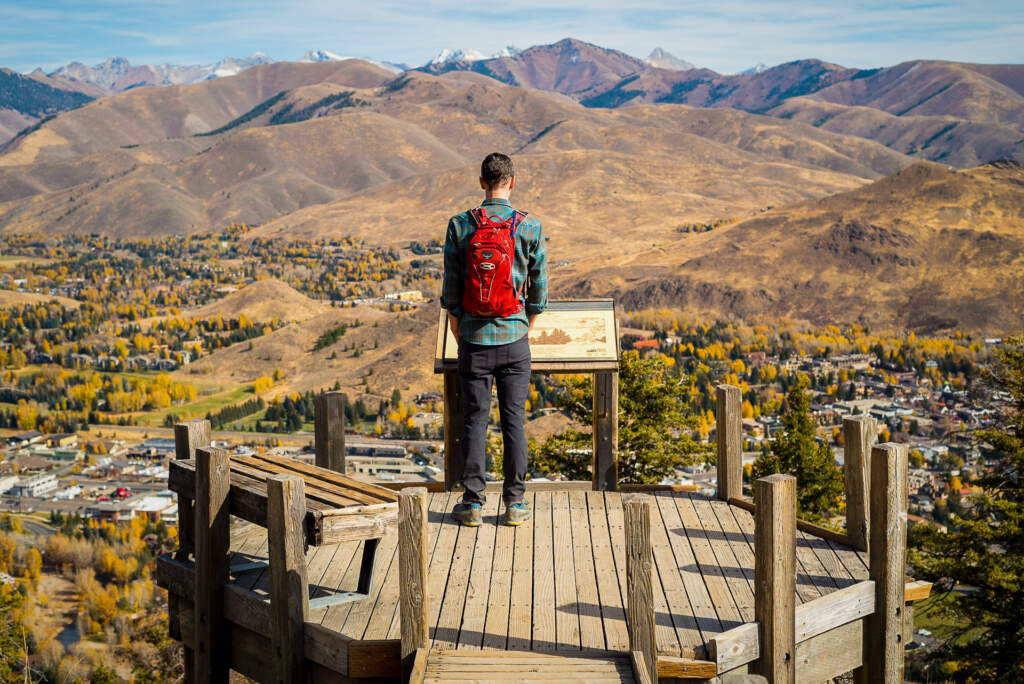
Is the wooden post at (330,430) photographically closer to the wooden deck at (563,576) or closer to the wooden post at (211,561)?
the wooden deck at (563,576)

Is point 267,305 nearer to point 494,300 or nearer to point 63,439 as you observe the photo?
point 63,439

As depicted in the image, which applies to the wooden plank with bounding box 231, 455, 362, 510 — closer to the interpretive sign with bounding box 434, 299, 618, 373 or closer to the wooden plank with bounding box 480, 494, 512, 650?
the wooden plank with bounding box 480, 494, 512, 650

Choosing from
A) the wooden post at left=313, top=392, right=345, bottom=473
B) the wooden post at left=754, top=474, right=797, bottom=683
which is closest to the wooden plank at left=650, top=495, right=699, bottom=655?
the wooden post at left=754, top=474, right=797, bottom=683

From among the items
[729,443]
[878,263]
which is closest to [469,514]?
[729,443]

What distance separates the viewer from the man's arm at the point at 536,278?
6582mm

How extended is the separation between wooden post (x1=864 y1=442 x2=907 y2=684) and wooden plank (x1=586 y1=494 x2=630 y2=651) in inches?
66.4

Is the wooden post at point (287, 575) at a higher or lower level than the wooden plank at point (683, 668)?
higher

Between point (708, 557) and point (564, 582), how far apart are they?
1239 millimetres

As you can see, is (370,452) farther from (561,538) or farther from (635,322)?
(561,538)

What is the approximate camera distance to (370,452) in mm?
61938

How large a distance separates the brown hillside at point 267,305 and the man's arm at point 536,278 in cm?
10058

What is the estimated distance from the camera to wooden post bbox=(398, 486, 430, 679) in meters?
4.97

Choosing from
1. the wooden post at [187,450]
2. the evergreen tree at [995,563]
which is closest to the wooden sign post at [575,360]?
the wooden post at [187,450]

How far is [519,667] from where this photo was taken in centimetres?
523
